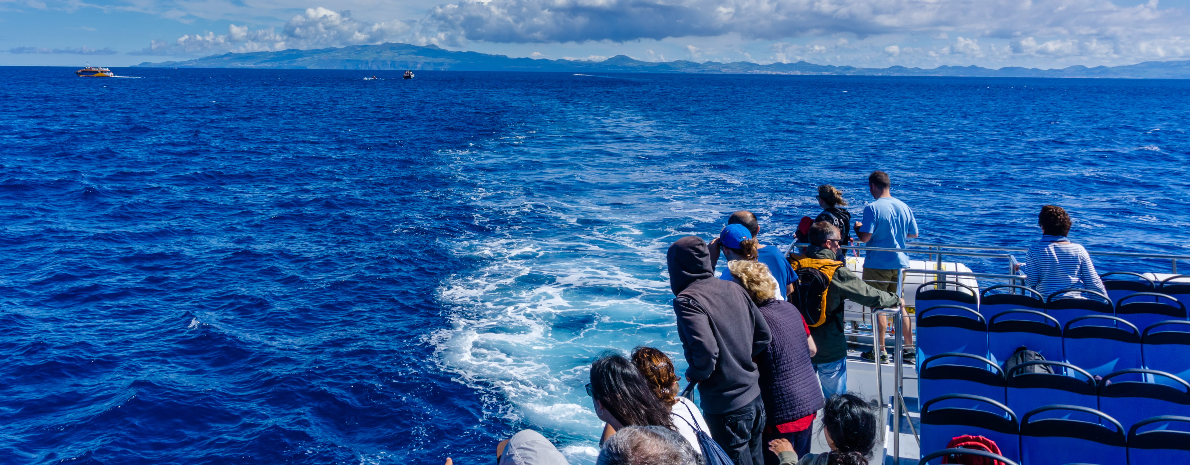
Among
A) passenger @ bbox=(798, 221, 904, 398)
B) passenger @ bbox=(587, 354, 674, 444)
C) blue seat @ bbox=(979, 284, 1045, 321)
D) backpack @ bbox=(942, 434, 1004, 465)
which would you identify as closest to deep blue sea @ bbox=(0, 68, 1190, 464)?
passenger @ bbox=(798, 221, 904, 398)

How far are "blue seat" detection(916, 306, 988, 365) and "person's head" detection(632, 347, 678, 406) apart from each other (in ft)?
10.7

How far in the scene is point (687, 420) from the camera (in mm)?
3504

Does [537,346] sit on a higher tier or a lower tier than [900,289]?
lower

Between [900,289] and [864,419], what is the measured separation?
4217mm

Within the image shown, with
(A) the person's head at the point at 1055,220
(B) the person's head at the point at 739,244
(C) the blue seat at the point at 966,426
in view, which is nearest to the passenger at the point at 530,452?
(B) the person's head at the point at 739,244

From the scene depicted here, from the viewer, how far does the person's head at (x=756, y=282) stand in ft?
14.3

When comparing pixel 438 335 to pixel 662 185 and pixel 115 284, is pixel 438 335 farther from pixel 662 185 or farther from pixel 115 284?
pixel 662 185

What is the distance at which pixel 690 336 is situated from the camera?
390 centimetres

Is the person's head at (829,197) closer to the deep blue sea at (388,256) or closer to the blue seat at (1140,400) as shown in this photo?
the blue seat at (1140,400)

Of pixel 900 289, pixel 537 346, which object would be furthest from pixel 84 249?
pixel 900 289

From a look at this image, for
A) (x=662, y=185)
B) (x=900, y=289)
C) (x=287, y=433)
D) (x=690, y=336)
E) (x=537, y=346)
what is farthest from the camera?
(x=662, y=185)

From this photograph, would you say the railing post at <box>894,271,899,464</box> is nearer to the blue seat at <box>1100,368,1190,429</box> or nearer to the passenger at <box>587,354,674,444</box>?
the blue seat at <box>1100,368,1190,429</box>

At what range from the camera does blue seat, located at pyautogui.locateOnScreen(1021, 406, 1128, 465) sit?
4.01m

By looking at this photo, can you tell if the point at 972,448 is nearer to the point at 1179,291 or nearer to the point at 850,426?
the point at 850,426
